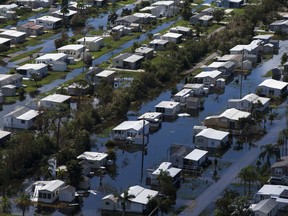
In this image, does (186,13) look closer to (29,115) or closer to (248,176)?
(29,115)

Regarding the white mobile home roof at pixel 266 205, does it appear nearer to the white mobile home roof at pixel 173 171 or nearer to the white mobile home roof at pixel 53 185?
the white mobile home roof at pixel 173 171

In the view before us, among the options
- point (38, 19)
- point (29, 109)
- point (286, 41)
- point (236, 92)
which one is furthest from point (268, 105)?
point (38, 19)

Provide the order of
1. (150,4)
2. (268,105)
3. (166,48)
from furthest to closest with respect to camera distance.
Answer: (150,4), (166,48), (268,105)

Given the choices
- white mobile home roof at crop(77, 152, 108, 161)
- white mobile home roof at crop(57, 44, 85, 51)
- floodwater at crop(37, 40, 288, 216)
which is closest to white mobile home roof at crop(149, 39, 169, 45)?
white mobile home roof at crop(57, 44, 85, 51)

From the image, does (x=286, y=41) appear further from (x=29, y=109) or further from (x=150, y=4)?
(x=29, y=109)

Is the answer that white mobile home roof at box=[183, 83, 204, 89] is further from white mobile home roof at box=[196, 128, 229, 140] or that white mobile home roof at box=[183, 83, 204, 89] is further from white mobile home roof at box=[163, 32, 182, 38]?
white mobile home roof at box=[163, 32, 182, 38]

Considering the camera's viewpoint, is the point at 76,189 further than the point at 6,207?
Yes

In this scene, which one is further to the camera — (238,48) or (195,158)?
(238,48)

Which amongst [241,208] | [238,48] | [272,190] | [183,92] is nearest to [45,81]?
[183,92]
